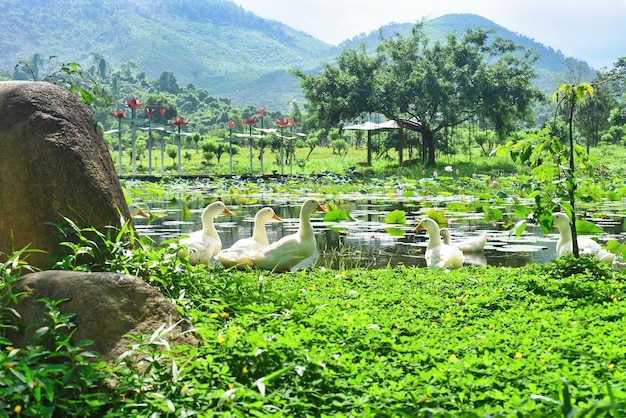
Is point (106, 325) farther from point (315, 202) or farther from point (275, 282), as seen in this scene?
point (315, 202)

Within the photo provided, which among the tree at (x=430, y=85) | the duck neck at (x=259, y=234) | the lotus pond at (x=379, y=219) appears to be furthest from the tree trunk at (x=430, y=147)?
the duck neck at (x=259, y=234)

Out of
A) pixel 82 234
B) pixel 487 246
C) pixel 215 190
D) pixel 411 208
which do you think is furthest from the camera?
pixel 215 190

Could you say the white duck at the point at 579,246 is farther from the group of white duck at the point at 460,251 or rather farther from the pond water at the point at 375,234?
the pond water at the point at 375,234

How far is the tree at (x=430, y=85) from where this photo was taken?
29.1 metres

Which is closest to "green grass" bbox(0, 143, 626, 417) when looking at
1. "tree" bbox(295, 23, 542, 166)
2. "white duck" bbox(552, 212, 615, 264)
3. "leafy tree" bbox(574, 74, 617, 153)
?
"white duck" bbox(552, 212, 615, 264)

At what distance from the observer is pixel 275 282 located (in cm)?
572

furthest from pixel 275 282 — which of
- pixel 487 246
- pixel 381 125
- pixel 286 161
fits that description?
pixel 286 161

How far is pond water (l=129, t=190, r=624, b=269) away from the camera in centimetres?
844

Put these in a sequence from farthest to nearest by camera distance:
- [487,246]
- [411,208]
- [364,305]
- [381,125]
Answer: [381,125] < [411,208] < [487,246] < [364,305]

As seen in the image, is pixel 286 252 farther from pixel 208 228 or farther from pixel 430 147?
pixel 430 147

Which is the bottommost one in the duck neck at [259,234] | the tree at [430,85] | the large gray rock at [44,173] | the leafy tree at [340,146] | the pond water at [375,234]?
the pond water at [375,234]

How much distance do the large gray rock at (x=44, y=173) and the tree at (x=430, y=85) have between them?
85.0 ft

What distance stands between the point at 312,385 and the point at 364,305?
5.50 feet

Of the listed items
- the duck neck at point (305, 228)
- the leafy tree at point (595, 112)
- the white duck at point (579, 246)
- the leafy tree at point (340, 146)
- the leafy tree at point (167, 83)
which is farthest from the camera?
the leafy tree at point (167, 83)
